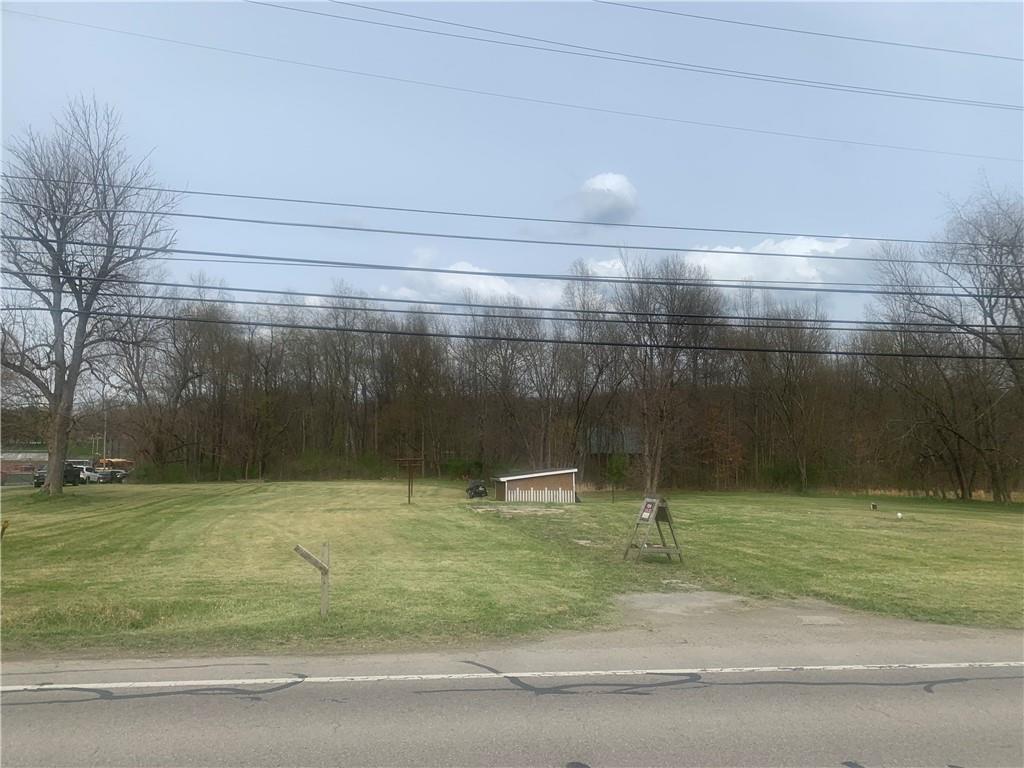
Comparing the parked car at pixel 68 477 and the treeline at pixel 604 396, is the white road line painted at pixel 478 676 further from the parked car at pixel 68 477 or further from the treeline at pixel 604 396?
the parked car at pixel 68 477

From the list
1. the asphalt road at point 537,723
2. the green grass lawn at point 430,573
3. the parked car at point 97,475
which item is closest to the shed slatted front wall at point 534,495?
the green grass lawn at point 430,573

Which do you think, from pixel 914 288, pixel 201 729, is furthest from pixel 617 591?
pixel 914 288

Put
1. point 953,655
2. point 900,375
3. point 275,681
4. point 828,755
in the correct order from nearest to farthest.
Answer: point 828,755, point 275,681, point 953,655, point 900,375

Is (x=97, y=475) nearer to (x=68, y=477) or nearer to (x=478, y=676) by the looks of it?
(x=68, y=477)

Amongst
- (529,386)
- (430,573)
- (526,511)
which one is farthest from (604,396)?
(430,573)

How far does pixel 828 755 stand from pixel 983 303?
4173 centimetres

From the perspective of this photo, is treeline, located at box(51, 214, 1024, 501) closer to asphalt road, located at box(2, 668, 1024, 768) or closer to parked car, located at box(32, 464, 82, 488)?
parked car, located at box(32, 464, 82, 488)

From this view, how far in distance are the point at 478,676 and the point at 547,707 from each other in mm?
1156

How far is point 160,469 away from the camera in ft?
214

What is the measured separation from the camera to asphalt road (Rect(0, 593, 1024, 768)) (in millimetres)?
4852

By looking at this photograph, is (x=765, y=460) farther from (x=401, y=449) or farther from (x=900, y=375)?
(x=401, y=449)

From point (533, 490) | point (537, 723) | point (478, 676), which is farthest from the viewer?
point (533, 490)

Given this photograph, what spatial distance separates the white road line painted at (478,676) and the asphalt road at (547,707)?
3cm

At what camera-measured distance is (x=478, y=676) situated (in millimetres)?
6809
